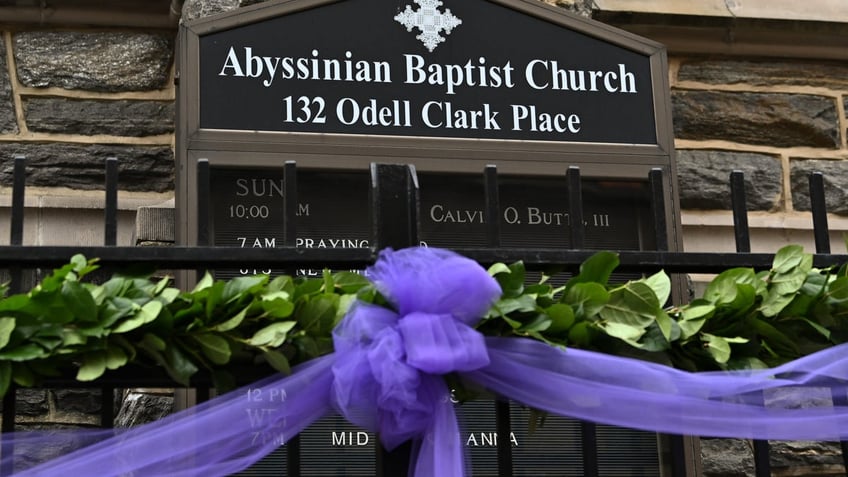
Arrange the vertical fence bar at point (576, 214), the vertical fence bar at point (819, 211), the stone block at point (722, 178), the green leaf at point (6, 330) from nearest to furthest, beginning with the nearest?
the green leaf at point (6, 330), the vertical fence bar at point (576, 214), the vertical fence bar at point (819, 211), the stone block at point (722, 178)

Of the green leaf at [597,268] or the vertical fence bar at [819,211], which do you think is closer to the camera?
the green leaf at [597,268]

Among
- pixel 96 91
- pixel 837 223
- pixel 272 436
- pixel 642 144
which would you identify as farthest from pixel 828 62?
pixel 272 436

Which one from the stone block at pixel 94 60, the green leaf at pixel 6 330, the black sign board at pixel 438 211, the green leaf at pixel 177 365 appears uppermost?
the stone block at pixel 94 60

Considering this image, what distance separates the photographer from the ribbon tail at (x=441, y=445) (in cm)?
171

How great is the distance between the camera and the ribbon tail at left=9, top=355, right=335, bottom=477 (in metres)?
1.71

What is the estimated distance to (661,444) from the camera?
3150 mm

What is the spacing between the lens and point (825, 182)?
423 cm

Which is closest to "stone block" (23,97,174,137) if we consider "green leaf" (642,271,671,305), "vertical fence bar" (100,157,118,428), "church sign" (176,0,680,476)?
"church sign" (176,0,680,476)

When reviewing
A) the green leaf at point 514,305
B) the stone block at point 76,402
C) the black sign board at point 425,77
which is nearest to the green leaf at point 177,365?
the green leaf at point 514,305

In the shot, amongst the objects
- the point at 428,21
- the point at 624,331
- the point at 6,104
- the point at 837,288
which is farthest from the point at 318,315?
the point at 6,104

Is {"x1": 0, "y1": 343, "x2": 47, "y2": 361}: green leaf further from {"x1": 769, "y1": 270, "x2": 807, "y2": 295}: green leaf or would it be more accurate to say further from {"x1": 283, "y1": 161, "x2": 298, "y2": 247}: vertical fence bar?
{"x1": 769, "y1": 270, "x2": 807, "y2": 295}: green leaf

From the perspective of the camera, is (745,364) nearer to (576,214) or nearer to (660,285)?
(660,285)

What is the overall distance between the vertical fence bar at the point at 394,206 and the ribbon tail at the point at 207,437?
21 centimetres

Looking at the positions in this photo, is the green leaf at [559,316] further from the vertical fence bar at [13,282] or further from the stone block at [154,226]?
the stone block at [154,226]
